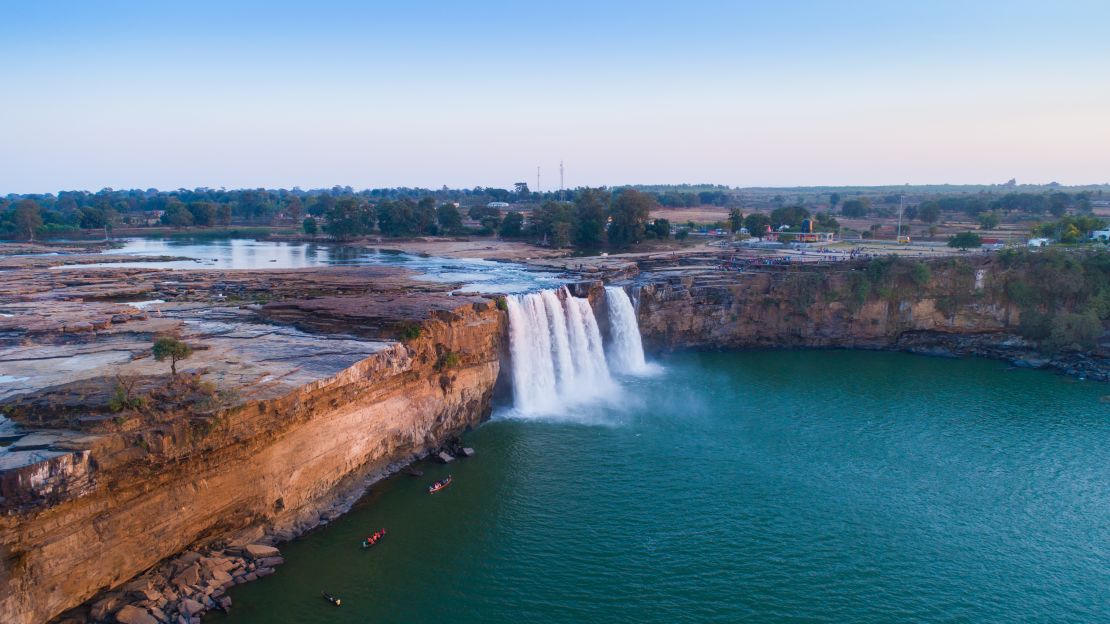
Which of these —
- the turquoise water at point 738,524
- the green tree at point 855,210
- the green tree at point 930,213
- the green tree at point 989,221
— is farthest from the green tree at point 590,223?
the green tree at point 855,210

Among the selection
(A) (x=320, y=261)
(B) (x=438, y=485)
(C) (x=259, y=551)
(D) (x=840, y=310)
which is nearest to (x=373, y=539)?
(C) (x=259, y=551)

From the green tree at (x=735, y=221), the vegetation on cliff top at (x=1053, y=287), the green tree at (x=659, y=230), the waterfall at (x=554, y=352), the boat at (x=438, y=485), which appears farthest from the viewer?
the green tree at (x=735, y=221)

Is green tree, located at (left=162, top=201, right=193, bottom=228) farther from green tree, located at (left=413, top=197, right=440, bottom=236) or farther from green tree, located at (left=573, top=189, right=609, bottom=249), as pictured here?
green tree, located at (left=573, top=189, right=609, bottom=249)

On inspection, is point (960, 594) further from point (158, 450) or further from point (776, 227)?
point (776, 227)

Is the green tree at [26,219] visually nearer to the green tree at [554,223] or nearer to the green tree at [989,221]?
the green tree at [554,223]

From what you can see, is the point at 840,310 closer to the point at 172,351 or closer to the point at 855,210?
the point at 172,351

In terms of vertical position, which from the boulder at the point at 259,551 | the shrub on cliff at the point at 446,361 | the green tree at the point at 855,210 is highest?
the green tree at the point at 855,210

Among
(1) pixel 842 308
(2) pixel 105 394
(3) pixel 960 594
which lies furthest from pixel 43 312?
(1) pixel 842 308

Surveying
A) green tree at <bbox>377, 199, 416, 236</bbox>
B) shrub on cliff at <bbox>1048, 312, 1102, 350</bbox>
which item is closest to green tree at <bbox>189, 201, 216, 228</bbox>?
green tree at <bbox>377, 199, 416, 236</bbox>

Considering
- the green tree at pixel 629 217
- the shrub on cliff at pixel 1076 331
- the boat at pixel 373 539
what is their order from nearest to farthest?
the boat at pixel 373 539
the shrub on cliff at pixel 1076 331
the green tree at pixel 629 217
